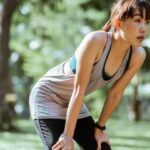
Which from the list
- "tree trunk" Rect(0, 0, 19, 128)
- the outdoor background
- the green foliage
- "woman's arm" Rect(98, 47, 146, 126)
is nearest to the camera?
"woman's arm" Rect(98, 47, 146, 126)

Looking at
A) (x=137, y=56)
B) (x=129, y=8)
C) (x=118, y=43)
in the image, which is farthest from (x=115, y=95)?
(x=129, y=8)

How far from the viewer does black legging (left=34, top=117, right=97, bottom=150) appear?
321 centimetres

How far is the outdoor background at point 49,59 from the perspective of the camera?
11391 millimetres

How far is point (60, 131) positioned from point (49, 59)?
2705 centimetres

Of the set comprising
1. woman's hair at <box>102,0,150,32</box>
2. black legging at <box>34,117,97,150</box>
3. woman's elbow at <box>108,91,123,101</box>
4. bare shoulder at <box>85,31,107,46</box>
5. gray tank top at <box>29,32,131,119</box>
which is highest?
woman's hair at <box>102,0,150,32</box>

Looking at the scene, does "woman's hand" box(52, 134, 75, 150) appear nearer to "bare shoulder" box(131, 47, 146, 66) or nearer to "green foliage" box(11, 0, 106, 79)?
"bare shoulder" box(131, 47, 146, 66)

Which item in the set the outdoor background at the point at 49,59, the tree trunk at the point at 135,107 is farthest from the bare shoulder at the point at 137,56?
the tree trunk at the point at 135,107

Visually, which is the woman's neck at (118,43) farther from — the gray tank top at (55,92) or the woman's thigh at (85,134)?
the woman's thigh at (85,134)

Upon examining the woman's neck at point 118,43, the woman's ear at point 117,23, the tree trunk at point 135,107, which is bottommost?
the tree trunk at point 135,107

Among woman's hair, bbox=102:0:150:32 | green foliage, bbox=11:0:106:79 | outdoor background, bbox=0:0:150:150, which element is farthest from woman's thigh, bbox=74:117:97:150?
green foliage, bbox=11:0:106:79

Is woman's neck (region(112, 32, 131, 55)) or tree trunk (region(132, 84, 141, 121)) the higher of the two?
woman's neck (region(112, 32, 131, 55))

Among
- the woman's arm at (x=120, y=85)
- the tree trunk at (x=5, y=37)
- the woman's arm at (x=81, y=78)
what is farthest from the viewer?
the tree trunk at (x=5, y=37)

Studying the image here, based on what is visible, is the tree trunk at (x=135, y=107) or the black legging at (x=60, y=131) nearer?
the black legging at (x=60, y=131)

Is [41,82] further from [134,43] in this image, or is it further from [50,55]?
[50,55]
